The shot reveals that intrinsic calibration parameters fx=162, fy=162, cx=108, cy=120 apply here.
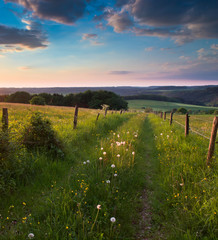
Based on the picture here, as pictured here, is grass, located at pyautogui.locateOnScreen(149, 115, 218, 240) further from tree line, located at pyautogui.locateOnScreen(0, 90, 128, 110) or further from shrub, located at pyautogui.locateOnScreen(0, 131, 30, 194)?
tree line, located at pyautogui.locateOnScreen(0, 90, 128, 110)

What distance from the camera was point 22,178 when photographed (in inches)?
189

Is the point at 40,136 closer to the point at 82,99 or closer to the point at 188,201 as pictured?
the point at 188,201

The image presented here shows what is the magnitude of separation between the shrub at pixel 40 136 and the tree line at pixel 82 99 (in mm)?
65362

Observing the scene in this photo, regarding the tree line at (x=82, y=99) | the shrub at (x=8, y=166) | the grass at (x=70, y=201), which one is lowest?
the grass at (x=70, y=201)

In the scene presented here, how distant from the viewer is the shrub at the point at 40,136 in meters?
6.18

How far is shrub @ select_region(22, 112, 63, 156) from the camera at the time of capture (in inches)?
243

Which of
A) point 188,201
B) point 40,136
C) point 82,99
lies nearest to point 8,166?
point 40,136

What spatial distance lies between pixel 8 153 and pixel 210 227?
5087 mm

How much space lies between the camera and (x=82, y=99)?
80188 millimetres

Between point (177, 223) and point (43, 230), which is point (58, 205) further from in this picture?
point (177, 223)

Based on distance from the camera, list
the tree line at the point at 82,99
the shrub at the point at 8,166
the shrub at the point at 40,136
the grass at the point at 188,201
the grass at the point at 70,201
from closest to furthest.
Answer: the grass at the point at 70,201
the grass at the point at 188,201
the shrub at the point at 8,166
the shrub at the point at 40,136
the tree line at the point at 82,99

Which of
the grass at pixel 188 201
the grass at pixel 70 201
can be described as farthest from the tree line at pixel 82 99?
the grass at pixel 188 201

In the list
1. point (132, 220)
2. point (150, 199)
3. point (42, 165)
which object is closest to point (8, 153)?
point (42, 165)

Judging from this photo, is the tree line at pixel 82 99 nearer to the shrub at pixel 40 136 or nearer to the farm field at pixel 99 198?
the shrub at pixel 40 136
